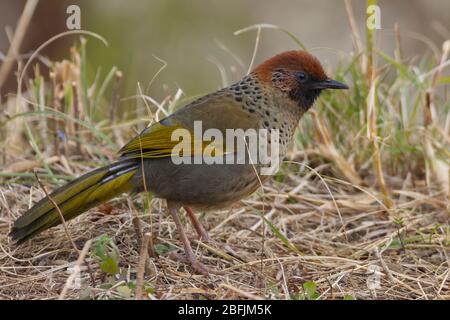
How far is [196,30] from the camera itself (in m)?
10.9

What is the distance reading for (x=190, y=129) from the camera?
4.57 metres

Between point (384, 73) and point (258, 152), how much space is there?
188 centimetres

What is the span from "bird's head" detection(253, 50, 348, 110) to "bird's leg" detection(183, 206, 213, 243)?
95 cm

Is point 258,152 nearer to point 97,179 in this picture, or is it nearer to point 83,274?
point 97,179

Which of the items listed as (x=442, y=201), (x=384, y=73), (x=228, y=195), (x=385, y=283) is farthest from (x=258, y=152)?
(x=384, y=73)

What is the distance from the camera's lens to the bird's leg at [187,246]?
4133 millimetres

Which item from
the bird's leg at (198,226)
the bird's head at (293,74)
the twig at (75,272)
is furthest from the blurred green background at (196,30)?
the twig at (75,272)

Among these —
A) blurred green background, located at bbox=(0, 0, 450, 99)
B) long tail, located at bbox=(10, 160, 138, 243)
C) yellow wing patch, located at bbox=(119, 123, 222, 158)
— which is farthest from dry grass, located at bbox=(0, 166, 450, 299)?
blurred green background, located at bbox=(0, 0, 450, 99)

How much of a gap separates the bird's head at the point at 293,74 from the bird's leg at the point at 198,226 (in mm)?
953

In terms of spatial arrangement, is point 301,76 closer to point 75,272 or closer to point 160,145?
point 160,145

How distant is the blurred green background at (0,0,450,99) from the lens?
9.77 m

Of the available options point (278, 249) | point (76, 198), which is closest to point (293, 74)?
point (278, 249)

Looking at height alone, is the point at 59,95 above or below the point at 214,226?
above

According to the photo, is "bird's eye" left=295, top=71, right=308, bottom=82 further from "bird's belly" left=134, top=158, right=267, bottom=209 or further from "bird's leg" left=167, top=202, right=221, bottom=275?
"bird's leg" left=167, top=202, right=221, bottom=275
